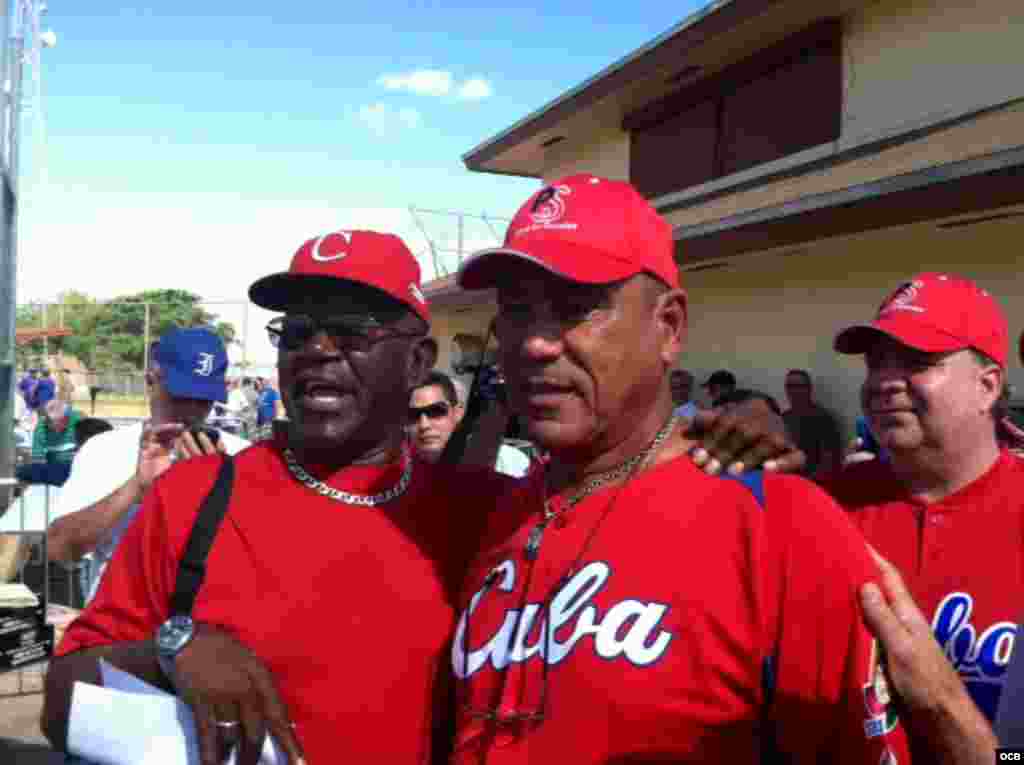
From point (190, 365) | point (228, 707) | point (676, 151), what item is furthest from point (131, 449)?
point (676, 151)

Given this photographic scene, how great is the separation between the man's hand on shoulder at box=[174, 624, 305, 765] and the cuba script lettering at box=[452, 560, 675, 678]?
1.22 ft

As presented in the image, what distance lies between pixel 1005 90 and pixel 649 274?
7.24 metres

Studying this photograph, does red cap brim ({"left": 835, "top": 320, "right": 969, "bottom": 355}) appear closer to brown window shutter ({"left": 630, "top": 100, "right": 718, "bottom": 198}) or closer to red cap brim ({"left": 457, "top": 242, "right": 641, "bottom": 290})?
red cap brim ({"left": 457, "top": 242, "right": 641, "bottom": 290})

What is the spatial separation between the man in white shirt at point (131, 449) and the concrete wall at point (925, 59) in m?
6.84

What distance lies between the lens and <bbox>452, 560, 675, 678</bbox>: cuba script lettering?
156 centimetres

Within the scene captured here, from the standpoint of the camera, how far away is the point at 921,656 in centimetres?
146

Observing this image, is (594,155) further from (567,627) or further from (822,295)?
(567,627)

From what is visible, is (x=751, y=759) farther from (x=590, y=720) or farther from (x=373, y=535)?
(x=373, y=535)

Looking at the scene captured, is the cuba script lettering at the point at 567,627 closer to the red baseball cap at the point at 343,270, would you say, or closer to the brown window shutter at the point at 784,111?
the red baseball cap at the point at 343,270

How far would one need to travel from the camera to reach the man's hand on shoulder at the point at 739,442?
174 cm

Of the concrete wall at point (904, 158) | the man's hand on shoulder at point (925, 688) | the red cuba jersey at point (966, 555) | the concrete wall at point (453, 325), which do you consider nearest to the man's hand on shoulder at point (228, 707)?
the man's hand on shoulder at point (925, 688)

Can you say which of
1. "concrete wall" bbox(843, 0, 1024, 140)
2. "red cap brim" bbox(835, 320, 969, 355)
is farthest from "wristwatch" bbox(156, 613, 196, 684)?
"concrete wall" bbox(843, 0, 1024, 140)

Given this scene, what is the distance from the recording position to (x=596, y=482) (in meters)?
1.83

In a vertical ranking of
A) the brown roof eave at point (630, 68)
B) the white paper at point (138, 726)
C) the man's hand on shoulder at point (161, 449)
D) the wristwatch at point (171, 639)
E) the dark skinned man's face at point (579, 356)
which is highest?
the brown roof eave at point (630, 68)
